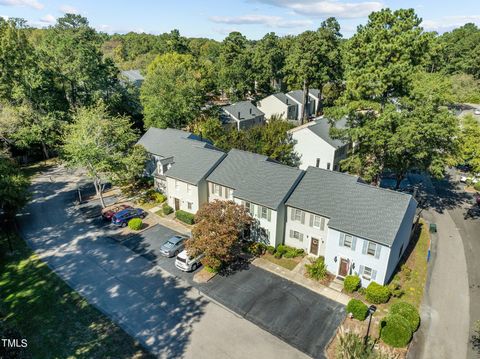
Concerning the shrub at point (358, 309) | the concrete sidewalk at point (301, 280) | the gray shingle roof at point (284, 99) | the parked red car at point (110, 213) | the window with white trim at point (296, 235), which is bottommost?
the concrete sidewalk at point (301, 280)

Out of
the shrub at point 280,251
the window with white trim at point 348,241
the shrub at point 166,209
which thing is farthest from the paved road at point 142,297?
the window with white trim at point 348,241

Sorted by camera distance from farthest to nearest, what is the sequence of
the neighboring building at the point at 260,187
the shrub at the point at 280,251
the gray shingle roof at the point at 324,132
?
the gray shingle roof at the point at 324,132
the neighboring building at the point at 260,187
the shrub at the point at 280,251

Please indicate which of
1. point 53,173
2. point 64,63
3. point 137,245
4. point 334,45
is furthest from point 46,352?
point 334,45

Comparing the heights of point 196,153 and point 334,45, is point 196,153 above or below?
below

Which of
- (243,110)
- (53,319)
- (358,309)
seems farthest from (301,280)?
(243,110)

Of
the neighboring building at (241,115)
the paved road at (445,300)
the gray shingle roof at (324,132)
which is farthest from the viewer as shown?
the neighboring building at (241,115)

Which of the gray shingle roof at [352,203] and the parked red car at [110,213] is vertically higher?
the gray shingle roof at [352,203]

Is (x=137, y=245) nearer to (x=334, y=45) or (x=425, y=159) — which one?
(x=425, y=159)

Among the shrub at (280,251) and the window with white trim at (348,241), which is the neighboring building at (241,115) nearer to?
the shrub at (280,251)
